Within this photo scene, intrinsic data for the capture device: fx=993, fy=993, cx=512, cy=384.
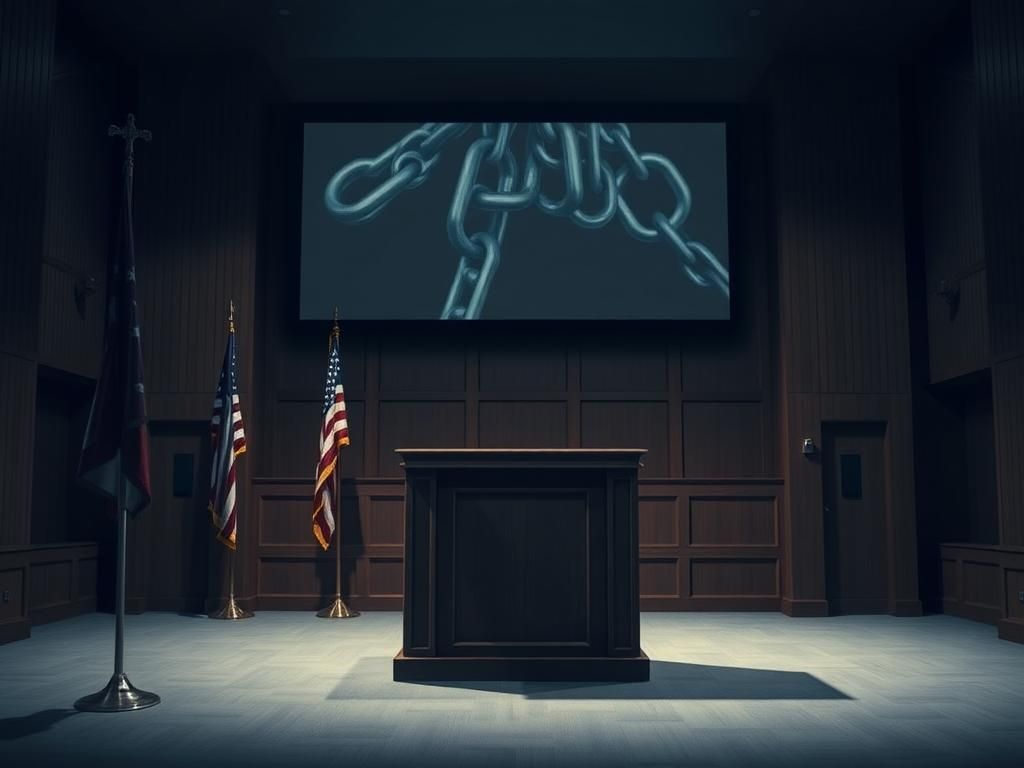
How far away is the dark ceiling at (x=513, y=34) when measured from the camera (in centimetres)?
837

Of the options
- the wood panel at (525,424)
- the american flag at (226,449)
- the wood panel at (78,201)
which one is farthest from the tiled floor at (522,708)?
the wood panel at (525,424)

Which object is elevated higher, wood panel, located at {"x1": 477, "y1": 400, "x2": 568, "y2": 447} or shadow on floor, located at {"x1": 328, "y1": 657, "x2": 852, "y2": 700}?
wood panel, located at {"x1": 477, "y1": 400, "x2": 568, "y2": 447}

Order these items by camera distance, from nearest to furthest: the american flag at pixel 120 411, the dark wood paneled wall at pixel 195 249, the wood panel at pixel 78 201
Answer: the american flag at pixel 120 411 → the wood panel at pixel 78 201 → the dark wood paneled wall at pixel 195 249

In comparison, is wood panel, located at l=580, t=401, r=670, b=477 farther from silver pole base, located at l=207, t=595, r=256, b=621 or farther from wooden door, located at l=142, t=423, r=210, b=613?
wooden door, located at l=142, t=423, r=210, b=613

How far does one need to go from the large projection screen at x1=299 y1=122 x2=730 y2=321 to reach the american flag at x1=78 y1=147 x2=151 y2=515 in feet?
14.6

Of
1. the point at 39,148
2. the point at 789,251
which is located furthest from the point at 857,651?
the point at 39,148

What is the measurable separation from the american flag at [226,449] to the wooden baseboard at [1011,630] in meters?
5.93

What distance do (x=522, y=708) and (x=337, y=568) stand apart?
4.30 m

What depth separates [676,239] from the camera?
30.7ft

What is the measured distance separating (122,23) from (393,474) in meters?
4.58

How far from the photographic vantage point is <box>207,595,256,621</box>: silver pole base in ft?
27.0

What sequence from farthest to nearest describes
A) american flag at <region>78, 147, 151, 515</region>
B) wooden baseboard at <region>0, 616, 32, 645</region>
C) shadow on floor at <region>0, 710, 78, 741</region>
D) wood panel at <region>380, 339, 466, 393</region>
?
wood panel at <region>380, 339, 466, 393</region> < wooden baseboard at <region>0, 616, 32, 645</region> < american flag at <region>78, 147, 151, 515</region> < shadow on floor at <region>0, 710, 78, 741</region>

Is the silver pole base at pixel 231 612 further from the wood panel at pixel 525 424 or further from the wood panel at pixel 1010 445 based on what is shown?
the wood panel at pixel 1010 445

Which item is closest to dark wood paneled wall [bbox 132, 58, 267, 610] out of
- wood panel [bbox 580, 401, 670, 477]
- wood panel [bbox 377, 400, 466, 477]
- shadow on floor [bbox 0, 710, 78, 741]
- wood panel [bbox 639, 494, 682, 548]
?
wood panel [bbox 377, 400, 466, 477]
